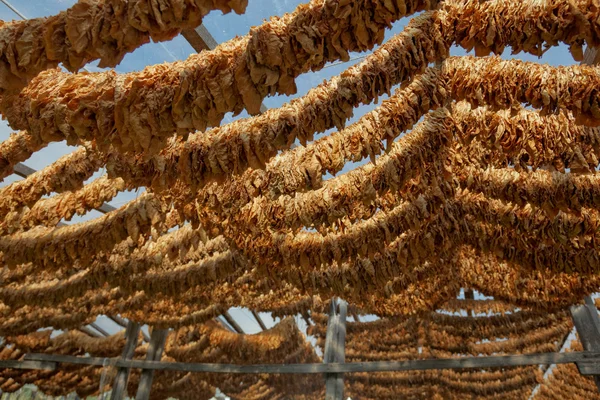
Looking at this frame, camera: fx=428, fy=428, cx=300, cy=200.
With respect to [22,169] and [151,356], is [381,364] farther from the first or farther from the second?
[22,169]

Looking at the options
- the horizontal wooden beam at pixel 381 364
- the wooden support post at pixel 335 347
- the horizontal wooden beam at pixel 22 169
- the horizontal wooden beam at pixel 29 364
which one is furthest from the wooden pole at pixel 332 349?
the horizontal wooden beam at pixel 29 364

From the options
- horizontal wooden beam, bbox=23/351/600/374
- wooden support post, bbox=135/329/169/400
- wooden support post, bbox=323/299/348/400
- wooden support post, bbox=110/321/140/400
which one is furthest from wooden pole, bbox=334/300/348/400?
wooden support post, bbox=110/321/140/400

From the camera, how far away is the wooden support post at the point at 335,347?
25.0ft

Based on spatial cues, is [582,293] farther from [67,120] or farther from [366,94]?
[67,120]

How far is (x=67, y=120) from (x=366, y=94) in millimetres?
1498

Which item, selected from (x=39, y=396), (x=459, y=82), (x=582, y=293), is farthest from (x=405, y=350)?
(x=39, y=396)

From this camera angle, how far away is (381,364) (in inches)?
296

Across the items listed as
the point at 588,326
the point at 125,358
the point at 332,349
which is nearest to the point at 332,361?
the point at 332,349

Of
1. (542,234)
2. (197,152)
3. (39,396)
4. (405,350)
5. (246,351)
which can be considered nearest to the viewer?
(197,152)

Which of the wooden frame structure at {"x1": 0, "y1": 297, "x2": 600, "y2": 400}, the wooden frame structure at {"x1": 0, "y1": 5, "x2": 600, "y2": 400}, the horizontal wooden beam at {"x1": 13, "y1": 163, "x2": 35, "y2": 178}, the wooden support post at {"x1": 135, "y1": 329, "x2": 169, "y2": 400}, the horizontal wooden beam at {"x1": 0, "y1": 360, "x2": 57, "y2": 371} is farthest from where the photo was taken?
the horizontal wooden beam at {"x1": 0, "y1": 360, "x2": 57, "y2": 371}

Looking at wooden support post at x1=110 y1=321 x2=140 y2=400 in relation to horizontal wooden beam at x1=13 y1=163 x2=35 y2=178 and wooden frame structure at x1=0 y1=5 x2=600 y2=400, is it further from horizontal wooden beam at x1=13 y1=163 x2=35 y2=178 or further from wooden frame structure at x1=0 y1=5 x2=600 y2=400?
horizontal wooden beam at x1=13 y1=163 x2=35 y2=178

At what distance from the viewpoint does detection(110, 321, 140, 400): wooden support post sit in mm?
9609

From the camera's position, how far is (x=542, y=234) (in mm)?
3662

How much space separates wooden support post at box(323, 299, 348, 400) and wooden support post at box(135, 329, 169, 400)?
411cm
